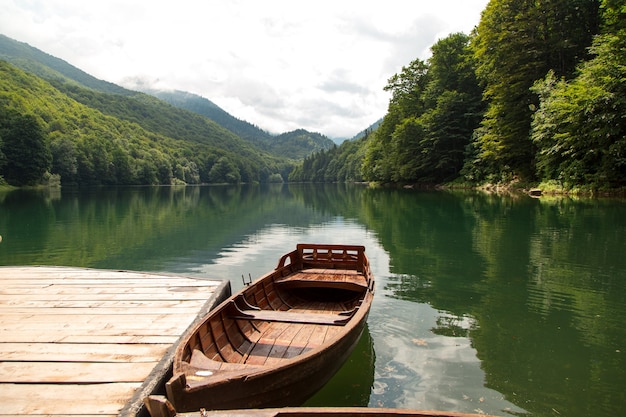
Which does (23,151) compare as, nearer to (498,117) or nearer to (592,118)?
(498,117)

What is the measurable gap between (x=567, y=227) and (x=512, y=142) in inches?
863

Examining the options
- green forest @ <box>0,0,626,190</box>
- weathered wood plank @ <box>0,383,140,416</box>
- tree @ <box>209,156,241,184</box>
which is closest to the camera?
weathered wood plank @ <box>0,383,140,416</box>

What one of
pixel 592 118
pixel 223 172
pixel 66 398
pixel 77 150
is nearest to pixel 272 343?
pixel 66 398

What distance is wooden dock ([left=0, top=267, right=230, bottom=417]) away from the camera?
3.62 meters

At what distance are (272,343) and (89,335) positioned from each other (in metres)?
2.24

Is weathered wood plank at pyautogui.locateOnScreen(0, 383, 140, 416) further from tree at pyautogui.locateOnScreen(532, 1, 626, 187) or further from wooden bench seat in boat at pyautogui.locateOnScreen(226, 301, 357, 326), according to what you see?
tree at pyautogui.locateOnScreen(532, 1, 626, 187)

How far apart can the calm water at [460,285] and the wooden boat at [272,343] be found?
752 millimetres

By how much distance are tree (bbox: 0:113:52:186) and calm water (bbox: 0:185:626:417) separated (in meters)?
58.5

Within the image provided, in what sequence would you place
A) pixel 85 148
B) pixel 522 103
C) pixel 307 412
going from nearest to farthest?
pixel 307 412 < pixel 522 103 < pixel 85 148

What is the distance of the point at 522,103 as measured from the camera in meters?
35.9

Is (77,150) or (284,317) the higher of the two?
(77,150)

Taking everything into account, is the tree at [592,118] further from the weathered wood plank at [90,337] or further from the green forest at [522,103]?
the weathered wood plank at [90,337]

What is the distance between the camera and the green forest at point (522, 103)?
2566 cm

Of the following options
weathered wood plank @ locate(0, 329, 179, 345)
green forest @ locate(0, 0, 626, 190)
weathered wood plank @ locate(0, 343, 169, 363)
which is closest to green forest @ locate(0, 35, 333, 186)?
green forest @ locate(0, 0, 626, 190)
